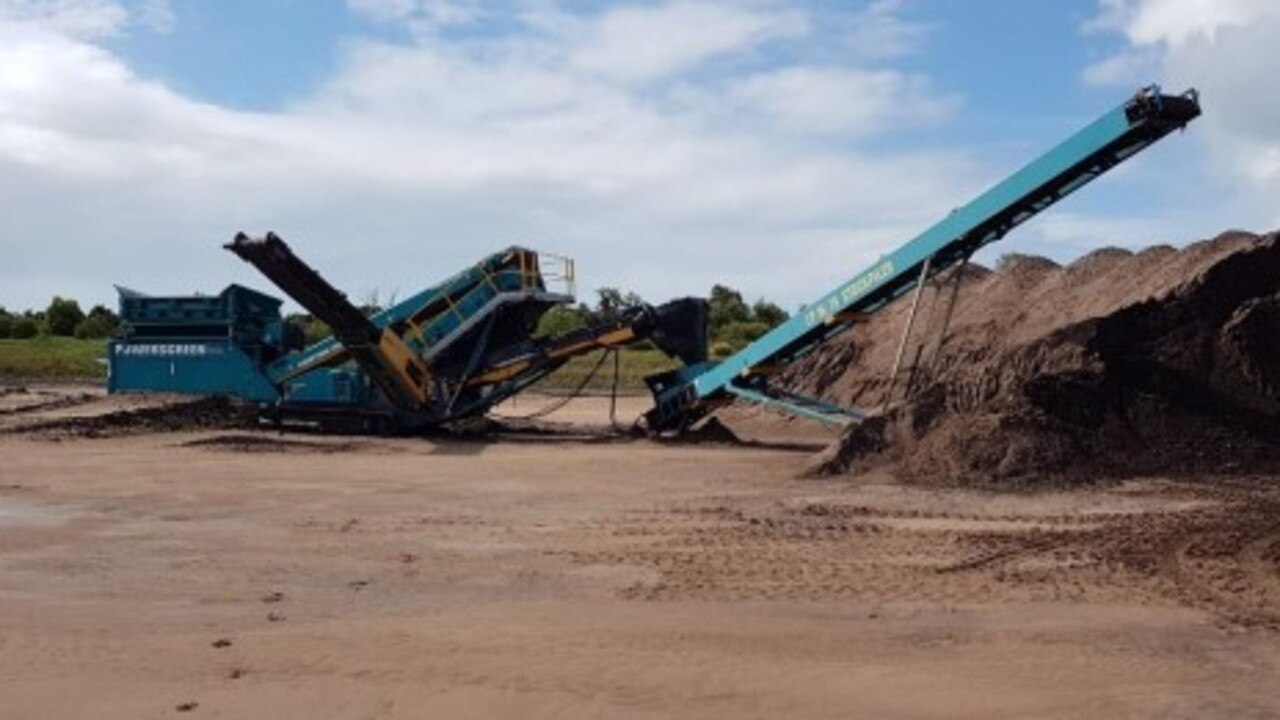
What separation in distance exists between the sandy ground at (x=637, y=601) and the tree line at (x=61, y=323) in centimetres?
6356

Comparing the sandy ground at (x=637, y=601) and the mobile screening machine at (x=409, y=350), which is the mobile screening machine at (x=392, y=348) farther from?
the sandy ground at (x=637, y=601)

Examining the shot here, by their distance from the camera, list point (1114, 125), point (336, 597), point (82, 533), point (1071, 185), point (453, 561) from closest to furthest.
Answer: point (336, 597), point (453, 561), point (82, 533), point (1114, 125), point (1071, 185)

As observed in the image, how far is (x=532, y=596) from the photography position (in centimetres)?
957


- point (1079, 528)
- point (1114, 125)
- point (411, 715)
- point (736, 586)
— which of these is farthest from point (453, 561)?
point (1114, 125)

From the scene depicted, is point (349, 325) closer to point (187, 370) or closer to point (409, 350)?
point (409, 350)

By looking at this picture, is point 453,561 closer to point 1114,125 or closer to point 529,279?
point 1114,125

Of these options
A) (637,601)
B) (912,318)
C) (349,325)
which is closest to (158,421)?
(349,325)

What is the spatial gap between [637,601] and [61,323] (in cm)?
7653

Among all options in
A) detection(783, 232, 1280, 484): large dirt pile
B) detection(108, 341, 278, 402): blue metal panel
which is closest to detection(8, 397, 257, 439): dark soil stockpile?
detection(108, 341, 278, 402): blue metal panel

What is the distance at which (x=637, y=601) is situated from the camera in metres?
9.33

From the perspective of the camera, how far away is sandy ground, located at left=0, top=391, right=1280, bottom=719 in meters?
6.96

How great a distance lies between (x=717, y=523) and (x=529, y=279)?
44.8ft

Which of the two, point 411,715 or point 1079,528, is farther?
point 1079,528

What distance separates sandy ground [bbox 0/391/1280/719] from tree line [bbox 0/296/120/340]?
6356 centimetres
